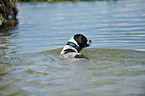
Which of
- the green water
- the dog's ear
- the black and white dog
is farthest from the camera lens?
the dog's ear

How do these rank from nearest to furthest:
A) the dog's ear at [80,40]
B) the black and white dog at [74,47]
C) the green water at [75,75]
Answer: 1. the green water at [75,75]
2. the black and white dog at [74,47]
3. the dog's ear at [80,40]

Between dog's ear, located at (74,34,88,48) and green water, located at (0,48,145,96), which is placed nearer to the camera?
green water, located at (0,48,145,96)

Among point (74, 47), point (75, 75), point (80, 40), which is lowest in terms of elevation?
point (75, 75)

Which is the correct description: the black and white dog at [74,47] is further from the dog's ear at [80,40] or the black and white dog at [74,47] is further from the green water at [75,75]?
the green water at [75,75]

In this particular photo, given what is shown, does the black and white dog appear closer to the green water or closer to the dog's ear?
the dog's ear

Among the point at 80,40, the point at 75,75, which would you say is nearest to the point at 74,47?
the point at 80,40

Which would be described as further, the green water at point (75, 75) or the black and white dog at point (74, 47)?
the black and white dog at point (74, 47)

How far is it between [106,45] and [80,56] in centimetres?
304

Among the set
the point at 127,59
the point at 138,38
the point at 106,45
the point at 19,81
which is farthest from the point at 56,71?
the point at 138,38

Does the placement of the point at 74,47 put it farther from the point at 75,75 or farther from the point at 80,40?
the point at 75,75

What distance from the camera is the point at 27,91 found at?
5180 millimetres

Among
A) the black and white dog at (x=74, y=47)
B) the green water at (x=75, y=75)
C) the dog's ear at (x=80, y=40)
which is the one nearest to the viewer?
the green water at (x=75, y=75)

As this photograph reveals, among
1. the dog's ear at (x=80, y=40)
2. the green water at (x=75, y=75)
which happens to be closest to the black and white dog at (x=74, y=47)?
the dog's ear at (x=80, y=40)

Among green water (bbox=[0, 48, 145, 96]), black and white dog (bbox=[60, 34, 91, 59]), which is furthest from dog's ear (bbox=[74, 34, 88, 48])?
green water (bbox=[0, 48, 145, 96])
